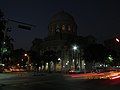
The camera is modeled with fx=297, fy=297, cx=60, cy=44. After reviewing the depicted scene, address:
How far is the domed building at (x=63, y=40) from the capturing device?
127 metres

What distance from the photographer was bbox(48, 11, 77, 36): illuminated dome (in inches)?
5221

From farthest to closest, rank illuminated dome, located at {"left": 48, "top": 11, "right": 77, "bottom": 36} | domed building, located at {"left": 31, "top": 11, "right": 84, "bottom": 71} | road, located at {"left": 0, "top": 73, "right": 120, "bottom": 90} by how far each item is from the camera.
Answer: illuminated dome, located at {"left": 48, "top": 11, "right": 77, "bottom": 36} < domed building, located at {"left": 31, "top": 11, "right": 84, "bottom": 71} < road, located at {"left": 0, "top": 73, "right": 120, "bottom": 90}

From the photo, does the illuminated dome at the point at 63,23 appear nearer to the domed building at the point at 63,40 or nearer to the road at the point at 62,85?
the domed building at the point at 63,40

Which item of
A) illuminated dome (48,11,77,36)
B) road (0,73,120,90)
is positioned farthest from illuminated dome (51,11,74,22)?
road (0,73,120,90)

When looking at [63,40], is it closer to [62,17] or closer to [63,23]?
[63,23]

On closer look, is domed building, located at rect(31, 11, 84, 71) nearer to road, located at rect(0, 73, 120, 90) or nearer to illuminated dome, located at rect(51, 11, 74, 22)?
illuminated dome, located at rect(51, 11, 74, 22)

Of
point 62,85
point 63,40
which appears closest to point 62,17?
point 63,40

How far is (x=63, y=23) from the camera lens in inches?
5212

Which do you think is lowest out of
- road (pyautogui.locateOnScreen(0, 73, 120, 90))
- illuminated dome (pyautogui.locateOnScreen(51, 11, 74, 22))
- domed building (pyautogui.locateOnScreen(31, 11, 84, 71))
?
road (pyautogui.locateOnScreen(0, 73, 120, 90))

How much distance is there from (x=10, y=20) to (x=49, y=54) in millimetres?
86104

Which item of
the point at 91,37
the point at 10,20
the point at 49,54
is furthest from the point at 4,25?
the point at 91,37

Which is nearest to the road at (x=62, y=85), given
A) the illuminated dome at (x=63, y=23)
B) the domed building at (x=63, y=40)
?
the domed building at (x=63, y=40)

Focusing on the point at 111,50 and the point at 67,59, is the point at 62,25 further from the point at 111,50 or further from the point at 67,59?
the point at 111,50

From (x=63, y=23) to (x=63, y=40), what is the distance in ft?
25.2
